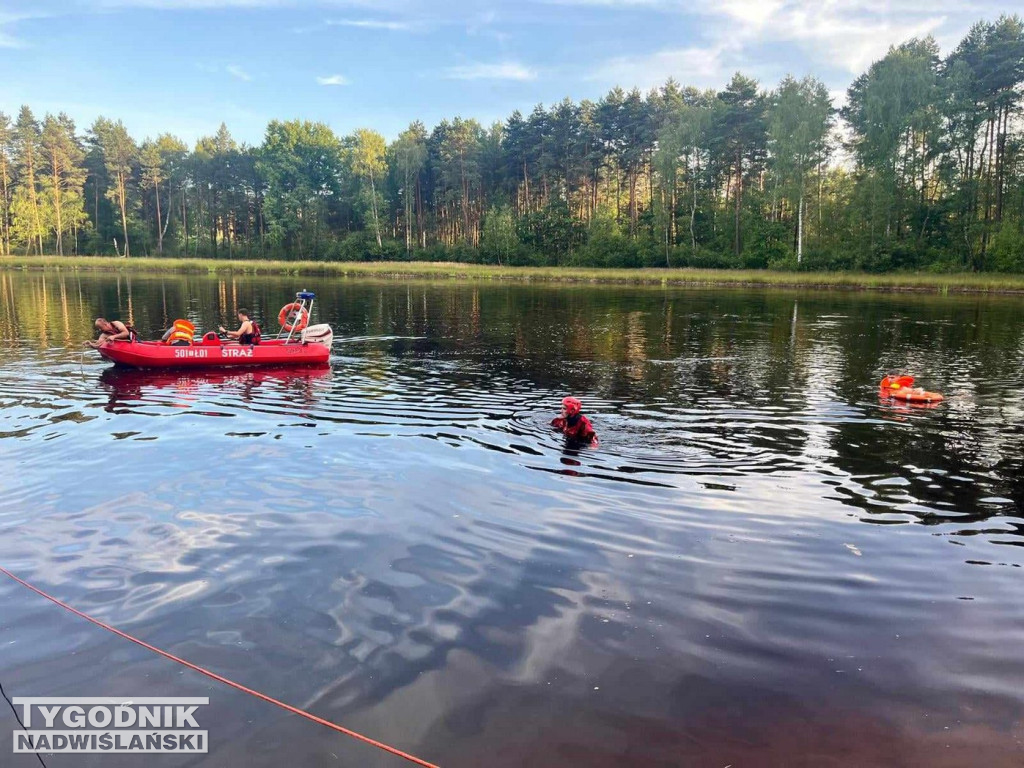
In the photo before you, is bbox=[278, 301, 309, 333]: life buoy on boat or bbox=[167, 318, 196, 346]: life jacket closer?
bbox=[167, 318, 196, 346]: life jacket

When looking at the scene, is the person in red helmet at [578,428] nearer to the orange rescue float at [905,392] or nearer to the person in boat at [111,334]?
Result: the orange rescue float at [905,392]

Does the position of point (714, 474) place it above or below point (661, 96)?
below

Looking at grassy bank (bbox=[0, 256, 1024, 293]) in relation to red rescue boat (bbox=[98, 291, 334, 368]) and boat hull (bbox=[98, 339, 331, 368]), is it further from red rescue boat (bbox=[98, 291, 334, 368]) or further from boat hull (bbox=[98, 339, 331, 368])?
boat hull (bbox=[98, 339, 331, 368])

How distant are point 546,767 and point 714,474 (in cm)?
669

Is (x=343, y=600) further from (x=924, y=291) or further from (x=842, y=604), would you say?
(x=924, y=291)

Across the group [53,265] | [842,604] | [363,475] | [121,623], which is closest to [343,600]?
[121,623]

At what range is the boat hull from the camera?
60.8 feet

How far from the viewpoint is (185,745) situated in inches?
186

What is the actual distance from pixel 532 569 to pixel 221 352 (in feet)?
49.2

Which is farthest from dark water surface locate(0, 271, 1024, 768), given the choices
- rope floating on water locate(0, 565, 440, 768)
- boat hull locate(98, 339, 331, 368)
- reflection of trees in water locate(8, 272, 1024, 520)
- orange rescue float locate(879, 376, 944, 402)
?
boat hull locate(98, 339, 331, 368)

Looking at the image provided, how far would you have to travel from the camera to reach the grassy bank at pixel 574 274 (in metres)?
53.3

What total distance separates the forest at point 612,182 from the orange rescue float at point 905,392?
47869 mm

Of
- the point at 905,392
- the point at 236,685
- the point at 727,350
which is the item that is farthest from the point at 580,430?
the point at 727,350

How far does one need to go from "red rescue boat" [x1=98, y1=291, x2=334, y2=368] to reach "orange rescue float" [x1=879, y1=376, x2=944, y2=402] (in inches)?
590
